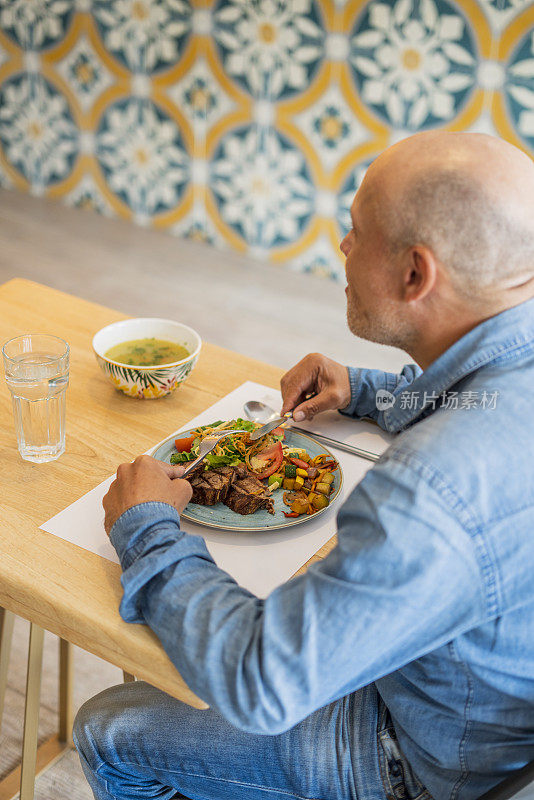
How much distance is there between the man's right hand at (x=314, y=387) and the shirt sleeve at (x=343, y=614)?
53cm

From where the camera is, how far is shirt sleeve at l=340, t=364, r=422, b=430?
4.78 feet

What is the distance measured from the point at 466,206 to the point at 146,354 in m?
0.75

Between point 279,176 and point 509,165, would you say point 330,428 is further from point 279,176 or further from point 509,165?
point 279,176

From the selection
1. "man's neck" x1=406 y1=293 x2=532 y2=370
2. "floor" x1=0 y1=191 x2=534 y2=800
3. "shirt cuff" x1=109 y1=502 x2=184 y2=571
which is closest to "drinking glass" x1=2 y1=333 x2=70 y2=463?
"shirt cuff" x1=109 y1=502 x2=184 y2=571

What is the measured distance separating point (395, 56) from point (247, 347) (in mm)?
1346

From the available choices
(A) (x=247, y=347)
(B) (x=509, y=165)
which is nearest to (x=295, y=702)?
(B) (x=509, y=165)

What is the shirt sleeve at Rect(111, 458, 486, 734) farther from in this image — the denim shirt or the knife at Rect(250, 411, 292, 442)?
the knife at Rect(250, 411, 292, 442)

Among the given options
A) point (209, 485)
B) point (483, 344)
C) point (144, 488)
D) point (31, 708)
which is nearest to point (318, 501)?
point (209, 485)

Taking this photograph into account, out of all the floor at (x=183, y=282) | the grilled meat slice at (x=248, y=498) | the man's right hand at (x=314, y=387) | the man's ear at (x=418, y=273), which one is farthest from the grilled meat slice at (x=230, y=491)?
the floor at (x=183, y=282)

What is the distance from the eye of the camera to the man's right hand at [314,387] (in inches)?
56.9

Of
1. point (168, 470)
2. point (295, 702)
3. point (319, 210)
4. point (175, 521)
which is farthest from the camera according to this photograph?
point (319, 210)

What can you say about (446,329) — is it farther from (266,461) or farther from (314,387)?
(314,387)

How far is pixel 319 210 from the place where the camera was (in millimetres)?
3869

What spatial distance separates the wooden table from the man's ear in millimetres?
372
